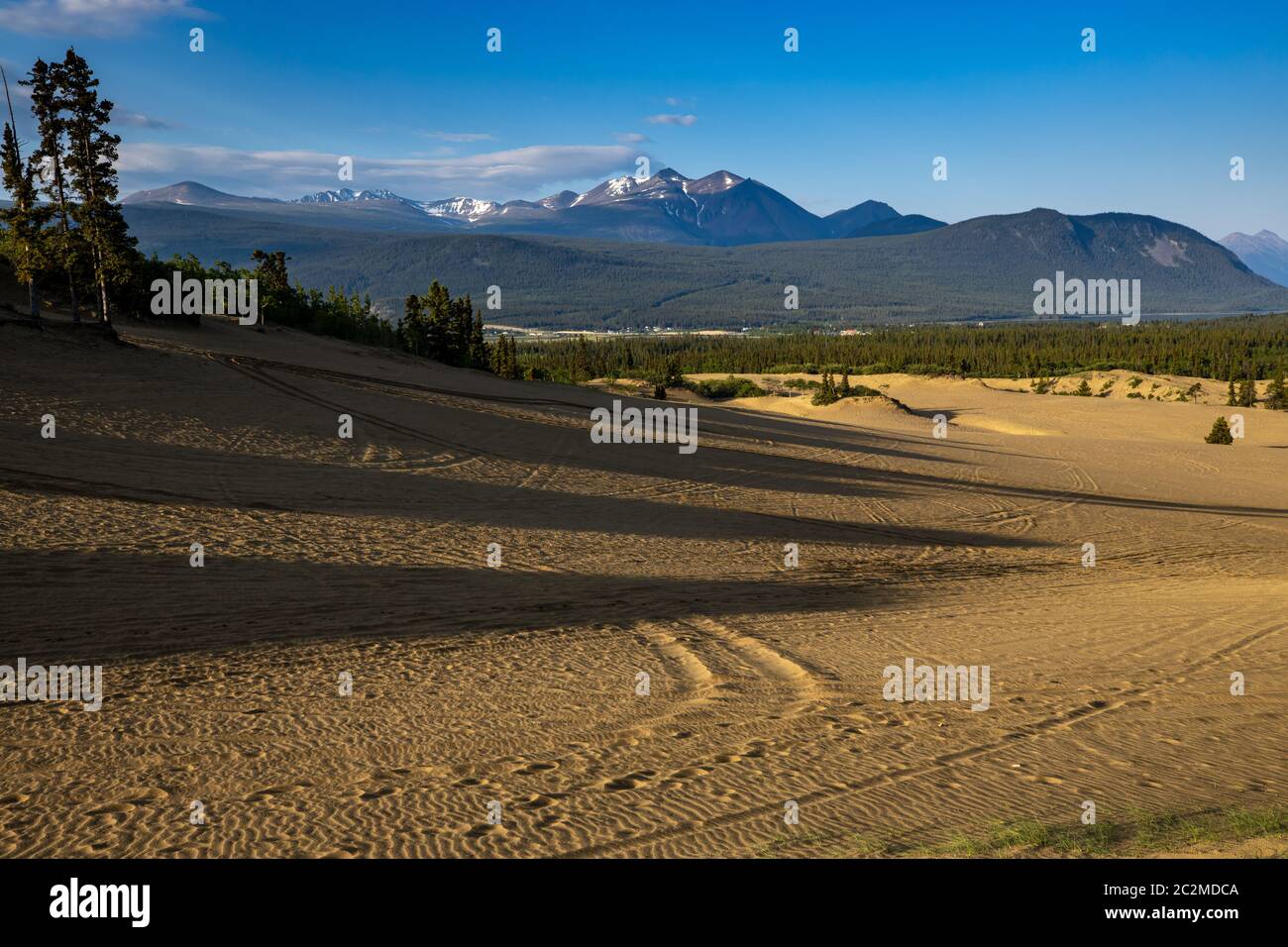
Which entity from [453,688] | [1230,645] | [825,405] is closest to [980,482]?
[1230,645]

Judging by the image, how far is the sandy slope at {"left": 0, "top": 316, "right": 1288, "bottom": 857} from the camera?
24.2 ft

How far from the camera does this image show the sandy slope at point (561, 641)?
24.2ft

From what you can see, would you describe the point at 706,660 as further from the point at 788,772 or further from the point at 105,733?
the point at 105,733

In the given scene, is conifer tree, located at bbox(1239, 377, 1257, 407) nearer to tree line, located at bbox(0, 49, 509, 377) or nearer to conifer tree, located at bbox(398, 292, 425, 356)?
conifer tree, located at bbox(398, 292, 425, 356)

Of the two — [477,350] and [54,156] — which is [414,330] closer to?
[477,350]

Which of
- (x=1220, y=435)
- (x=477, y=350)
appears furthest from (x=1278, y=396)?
(x=477, y=350)

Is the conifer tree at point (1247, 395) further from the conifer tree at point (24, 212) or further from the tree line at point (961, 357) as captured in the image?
A: the conifer tree at point (24, 212)

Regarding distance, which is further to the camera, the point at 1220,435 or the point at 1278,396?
the point at 1278,396

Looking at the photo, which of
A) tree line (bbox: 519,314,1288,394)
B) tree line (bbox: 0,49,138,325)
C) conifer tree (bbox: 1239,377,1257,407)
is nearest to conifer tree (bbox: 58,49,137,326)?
tree line (bbox: 0,49,138,325)

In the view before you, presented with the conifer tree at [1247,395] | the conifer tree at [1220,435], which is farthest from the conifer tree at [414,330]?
the conifer tree at [1247,395]

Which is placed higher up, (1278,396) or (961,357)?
(961,357)

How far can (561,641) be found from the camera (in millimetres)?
12359
